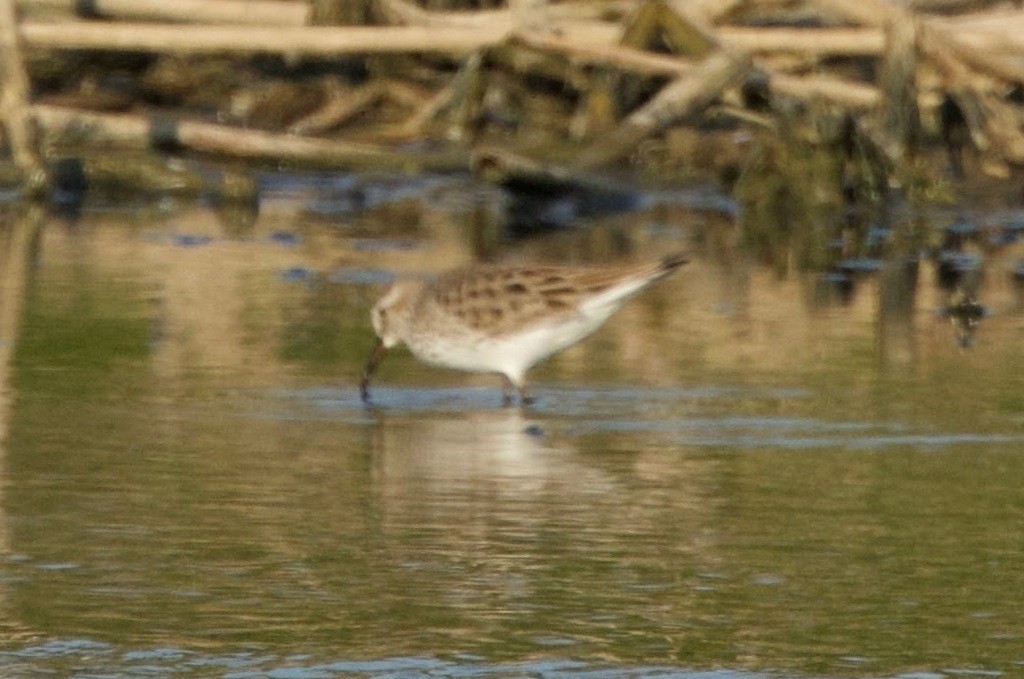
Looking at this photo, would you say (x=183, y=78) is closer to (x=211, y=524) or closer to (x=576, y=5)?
(x=576, y=5)

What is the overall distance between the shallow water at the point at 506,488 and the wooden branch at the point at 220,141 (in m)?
3.15

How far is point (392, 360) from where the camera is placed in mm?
10062

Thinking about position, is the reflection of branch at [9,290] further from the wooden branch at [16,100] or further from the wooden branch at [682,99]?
the wooden branch at [682,99]

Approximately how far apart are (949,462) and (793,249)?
5980 mm

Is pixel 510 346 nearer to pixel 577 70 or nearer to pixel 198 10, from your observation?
pixel 198 10

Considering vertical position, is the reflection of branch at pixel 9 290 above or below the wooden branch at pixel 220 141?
below

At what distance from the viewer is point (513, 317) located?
902cm

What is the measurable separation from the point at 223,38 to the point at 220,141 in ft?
2.05

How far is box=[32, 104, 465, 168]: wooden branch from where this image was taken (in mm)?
15414

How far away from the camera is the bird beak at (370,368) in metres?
8.91

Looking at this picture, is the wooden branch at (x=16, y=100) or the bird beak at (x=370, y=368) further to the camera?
the wooden branch at (x=16, y=100)

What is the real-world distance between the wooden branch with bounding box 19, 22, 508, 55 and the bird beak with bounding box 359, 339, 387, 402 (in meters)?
6.16

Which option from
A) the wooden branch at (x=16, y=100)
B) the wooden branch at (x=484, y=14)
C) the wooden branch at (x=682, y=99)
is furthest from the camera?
the wooden branch at (x=484, y=14)

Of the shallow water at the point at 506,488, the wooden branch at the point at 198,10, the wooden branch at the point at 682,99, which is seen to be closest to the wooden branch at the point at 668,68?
the wooden branch at the point at 682,99
